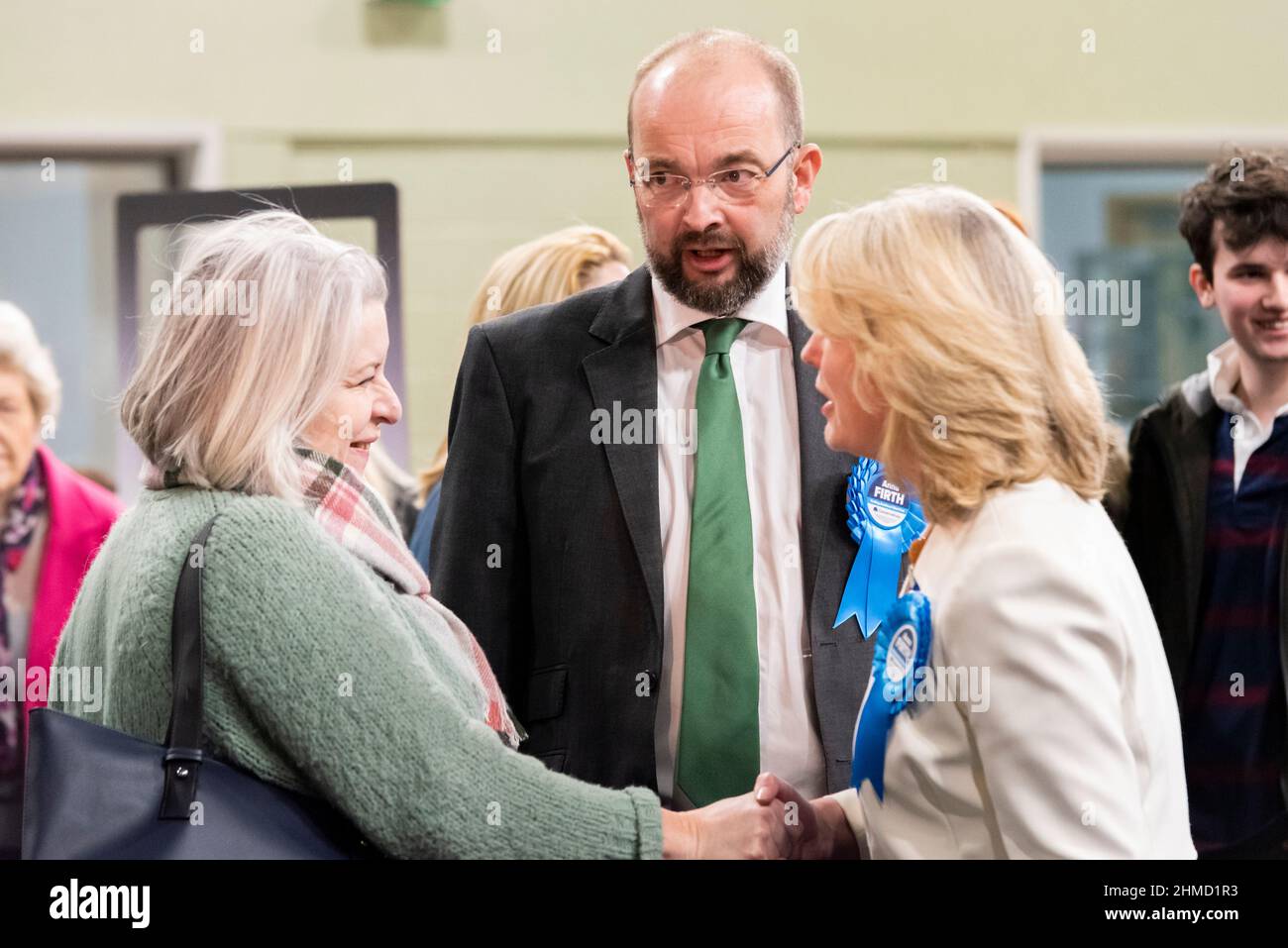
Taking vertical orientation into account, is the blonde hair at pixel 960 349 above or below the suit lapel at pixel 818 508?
above

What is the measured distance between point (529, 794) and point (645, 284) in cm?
85

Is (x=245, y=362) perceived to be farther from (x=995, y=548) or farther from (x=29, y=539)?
(x=29, y=539)

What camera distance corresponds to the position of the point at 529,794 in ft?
4.89

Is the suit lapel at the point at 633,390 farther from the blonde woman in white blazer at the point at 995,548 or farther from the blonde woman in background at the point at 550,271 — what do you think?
the blonde woman in background at the point at 550,271

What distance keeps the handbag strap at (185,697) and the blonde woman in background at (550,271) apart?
4.37ft

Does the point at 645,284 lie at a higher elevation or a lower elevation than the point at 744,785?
higher

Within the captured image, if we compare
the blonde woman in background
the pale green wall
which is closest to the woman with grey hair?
the blonde woman in background

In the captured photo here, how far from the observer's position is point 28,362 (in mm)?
3072

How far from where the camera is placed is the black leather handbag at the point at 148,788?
4.48 ft

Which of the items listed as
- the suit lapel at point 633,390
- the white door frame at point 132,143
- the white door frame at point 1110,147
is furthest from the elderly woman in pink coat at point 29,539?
the white door frame at point 1110,147

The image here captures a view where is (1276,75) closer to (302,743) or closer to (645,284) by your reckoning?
(645,284)

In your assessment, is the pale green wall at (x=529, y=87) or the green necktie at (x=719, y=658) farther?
the pale green wall at (x=529, y=87)

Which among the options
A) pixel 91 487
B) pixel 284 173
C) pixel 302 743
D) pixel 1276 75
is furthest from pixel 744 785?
pixel 1276 75
